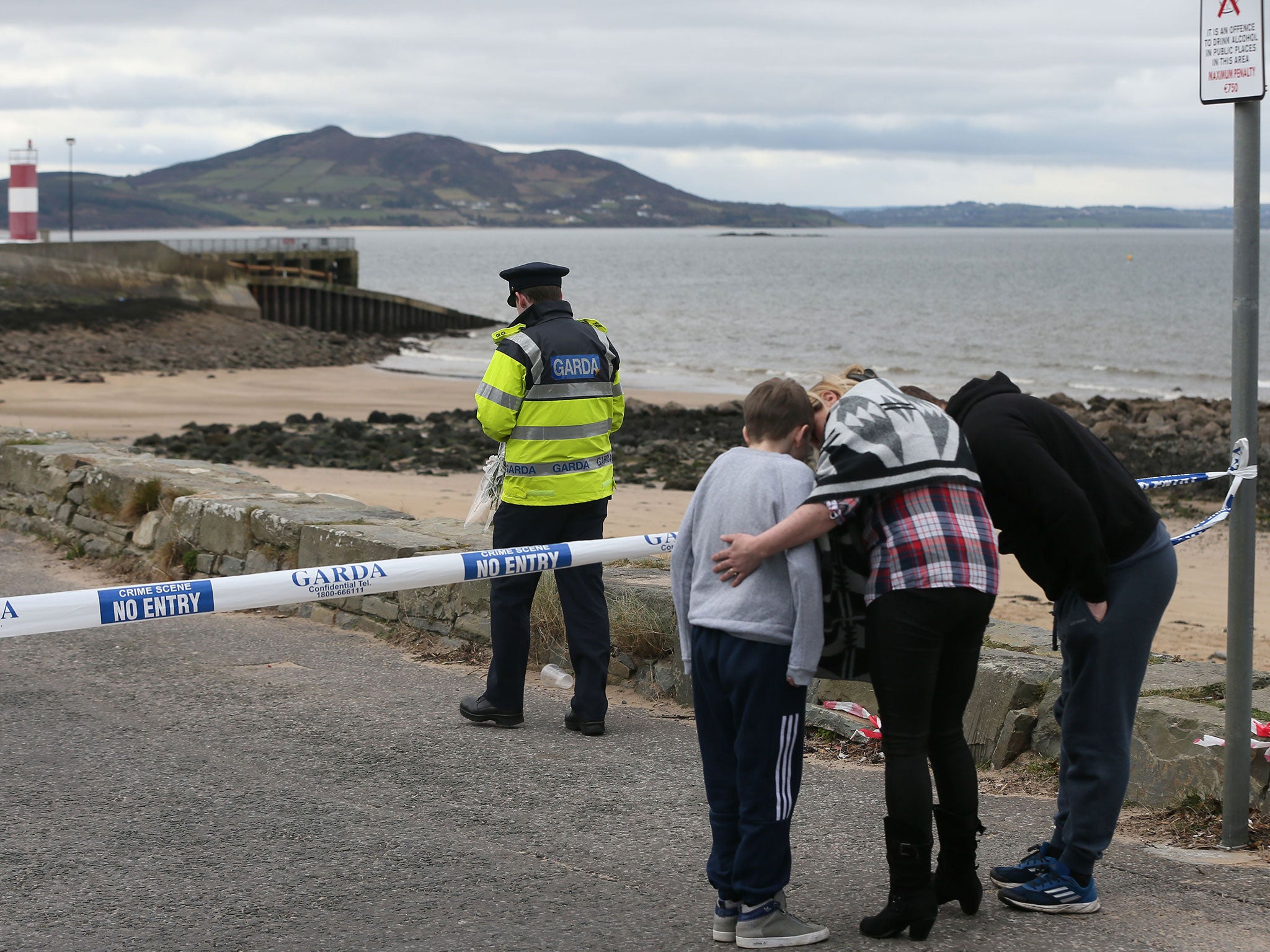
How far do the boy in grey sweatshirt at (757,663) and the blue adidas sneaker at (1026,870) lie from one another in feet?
2.03

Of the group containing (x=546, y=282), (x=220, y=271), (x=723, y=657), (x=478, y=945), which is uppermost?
(x=220, y=271)

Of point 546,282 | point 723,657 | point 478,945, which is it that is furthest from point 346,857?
point 546,282

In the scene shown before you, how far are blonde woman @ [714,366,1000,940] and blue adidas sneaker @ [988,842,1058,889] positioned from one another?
415 millimetres

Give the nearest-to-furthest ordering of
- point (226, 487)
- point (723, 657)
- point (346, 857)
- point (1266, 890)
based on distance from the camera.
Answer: point (723, 657)
point (1266, 890)
point (346, 857)
point (226, 487)

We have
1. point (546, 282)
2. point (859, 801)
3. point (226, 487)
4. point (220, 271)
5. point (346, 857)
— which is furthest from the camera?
point (220, 271)

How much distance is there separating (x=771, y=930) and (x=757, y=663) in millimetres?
676

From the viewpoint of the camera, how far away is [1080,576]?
3.36 meters

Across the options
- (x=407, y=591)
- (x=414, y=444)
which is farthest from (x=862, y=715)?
(x=414, y=444)

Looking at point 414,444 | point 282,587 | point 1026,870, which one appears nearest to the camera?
point 1026,870

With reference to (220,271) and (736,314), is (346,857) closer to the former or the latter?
(220,271)

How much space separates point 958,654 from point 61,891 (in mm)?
2488

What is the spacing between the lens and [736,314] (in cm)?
6700

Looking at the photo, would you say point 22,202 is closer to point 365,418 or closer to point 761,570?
point 365,418

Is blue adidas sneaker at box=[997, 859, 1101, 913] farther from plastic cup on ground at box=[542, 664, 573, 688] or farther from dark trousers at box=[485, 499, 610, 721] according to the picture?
plastic cup on ground at box=[542, 664, 573, 688]
